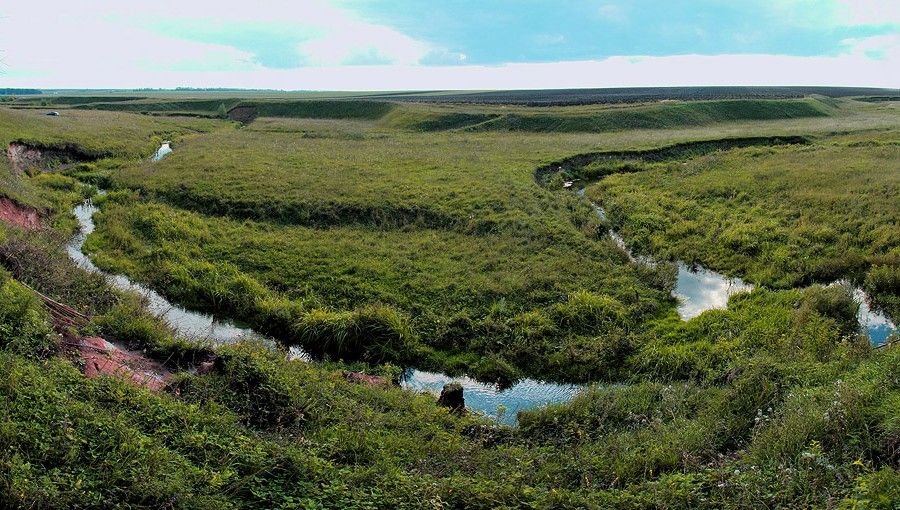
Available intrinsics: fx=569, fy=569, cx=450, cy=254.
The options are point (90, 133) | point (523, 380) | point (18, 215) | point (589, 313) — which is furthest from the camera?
point (90, 133)

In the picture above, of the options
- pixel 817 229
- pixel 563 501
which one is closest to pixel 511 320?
pixel 563 501

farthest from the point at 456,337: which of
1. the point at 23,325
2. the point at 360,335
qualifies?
the point at 23,325

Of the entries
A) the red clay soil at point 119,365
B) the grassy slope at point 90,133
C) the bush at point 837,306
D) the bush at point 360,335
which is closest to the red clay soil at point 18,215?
the red clay soil at point 119,365

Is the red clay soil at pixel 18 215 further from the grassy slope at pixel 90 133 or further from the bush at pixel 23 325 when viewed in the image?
the grassy slope at pixel 90 133

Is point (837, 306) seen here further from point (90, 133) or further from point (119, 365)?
point (90, 133)

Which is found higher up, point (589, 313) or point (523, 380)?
point (589, 313)

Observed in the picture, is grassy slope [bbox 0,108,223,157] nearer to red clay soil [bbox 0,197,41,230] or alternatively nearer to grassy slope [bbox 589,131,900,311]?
red clay soil [bbox 0,197,41,230]

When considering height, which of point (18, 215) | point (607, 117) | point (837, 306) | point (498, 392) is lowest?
point (498, 392)

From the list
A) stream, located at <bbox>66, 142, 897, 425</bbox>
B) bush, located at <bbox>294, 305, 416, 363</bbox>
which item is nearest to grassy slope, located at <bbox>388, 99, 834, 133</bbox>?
stream, located at <bbox>66, 142, 897, 425</bbox>
